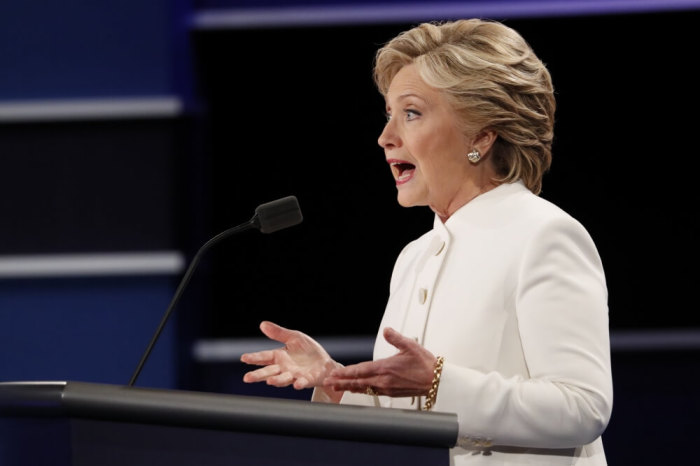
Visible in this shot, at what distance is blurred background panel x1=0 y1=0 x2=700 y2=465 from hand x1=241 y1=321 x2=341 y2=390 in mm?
1379

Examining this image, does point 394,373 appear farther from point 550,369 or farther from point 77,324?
point 77,324

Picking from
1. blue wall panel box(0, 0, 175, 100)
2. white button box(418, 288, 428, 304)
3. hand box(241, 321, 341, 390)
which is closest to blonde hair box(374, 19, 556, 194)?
white button box(418, 288, 428, 304)

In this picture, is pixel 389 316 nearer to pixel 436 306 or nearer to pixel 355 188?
pixel 436 306

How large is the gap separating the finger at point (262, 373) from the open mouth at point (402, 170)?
15.6 inches

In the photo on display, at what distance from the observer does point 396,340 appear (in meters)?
1.18

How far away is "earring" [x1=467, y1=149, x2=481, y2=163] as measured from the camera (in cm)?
154

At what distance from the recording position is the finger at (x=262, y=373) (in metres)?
1.37

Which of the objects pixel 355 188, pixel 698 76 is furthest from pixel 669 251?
pixel 355 188

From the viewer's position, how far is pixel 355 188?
2955 millimetres

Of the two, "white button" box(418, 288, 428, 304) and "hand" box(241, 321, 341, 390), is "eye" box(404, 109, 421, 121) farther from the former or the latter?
"hand" box(241, 321, 341, 390)

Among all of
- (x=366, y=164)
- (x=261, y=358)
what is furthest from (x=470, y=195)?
(x=366, y=164)

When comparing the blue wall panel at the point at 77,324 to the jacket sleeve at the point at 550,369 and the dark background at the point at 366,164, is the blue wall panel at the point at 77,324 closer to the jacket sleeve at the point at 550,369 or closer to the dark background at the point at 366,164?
the dark background at the point at 366,164

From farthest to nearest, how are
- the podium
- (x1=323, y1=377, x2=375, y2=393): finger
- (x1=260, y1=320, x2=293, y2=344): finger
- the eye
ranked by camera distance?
the eye, (x1=260, y1=320, x2=293, y2=344): finger, (x1=323, y1=377, x2=375, y2=393): finger, the podium

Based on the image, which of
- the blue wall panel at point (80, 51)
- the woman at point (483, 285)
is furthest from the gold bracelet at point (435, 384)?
the blue wall panel at point (80, 51)
